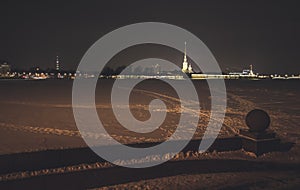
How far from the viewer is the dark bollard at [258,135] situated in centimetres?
855

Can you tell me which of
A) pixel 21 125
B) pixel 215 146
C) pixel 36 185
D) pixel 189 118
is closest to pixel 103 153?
pixel 36 185

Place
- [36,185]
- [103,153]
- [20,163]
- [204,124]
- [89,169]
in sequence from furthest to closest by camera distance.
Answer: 1. [204,124]
2. [103,153]
3. [89,169]
4. [20,163]
5. [36,185]

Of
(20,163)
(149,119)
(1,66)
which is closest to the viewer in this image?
(20,163)

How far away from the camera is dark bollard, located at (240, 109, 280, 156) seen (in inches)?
336

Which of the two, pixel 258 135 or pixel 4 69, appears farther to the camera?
pixel 4 69

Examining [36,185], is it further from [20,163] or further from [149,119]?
A: [149,119]

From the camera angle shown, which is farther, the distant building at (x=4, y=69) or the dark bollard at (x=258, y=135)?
the distant building at (x=4, y=69)

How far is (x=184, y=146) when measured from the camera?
9.06m

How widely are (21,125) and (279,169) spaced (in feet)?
36.6

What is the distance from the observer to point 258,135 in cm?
866

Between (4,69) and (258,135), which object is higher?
(4,69)

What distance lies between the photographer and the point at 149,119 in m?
16.6

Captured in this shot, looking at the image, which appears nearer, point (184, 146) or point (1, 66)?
point (184, 146)

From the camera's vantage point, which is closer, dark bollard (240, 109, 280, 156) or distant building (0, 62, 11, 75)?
dark bollard (240, 109, 280, 156)
